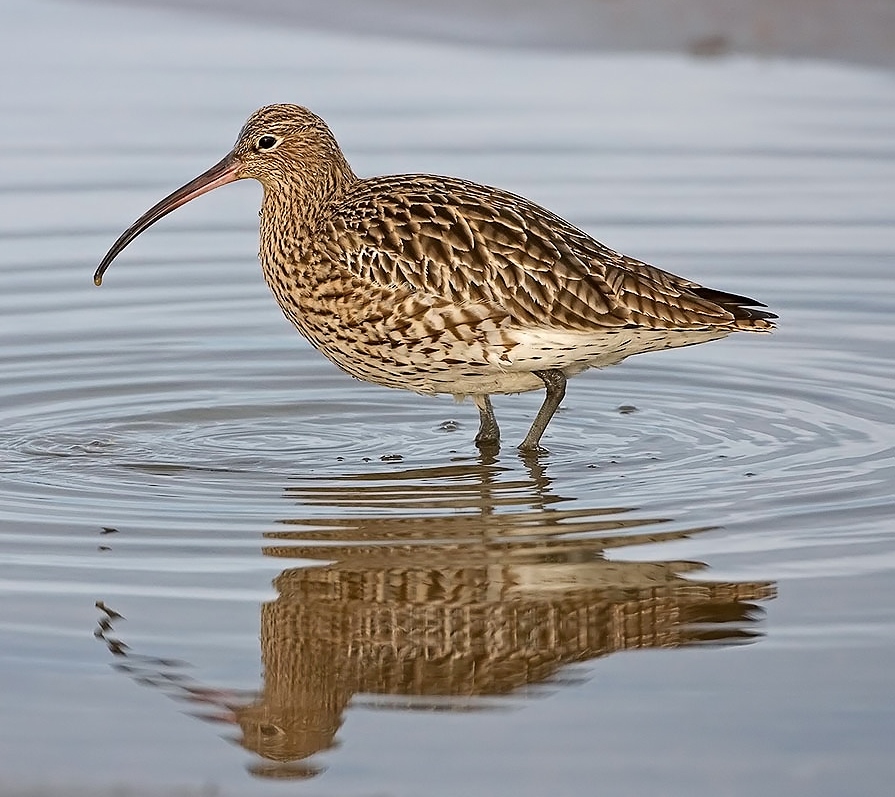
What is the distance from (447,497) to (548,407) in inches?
40.5

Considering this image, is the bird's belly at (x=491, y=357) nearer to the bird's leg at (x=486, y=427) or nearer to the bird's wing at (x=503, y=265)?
the bird's wing at (x=503, y=265)

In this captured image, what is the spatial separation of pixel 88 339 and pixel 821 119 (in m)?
6.39

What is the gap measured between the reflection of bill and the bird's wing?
80cm

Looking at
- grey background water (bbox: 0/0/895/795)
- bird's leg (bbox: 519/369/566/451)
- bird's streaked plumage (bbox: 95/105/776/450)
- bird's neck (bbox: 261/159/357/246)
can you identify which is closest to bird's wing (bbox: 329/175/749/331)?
bird's streaked plumage (bbox: 95/105/776/450)

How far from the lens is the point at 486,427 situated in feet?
29.1

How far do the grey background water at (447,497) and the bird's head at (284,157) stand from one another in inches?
41.5

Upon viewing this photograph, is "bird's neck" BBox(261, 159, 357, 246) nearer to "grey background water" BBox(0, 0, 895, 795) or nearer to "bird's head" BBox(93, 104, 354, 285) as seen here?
"bird's head" BBox(93, 104, 354, 285)

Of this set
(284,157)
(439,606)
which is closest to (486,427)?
(284,157)

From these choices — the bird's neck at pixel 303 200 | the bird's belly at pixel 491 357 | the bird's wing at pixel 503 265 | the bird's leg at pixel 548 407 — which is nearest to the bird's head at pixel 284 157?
the bird's neck at pixel 303 200

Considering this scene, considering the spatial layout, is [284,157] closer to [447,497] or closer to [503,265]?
[503,265]

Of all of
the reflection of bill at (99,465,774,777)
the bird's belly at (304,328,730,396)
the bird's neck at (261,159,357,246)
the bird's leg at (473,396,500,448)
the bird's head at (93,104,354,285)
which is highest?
the bird's head at (93,104,354,285)

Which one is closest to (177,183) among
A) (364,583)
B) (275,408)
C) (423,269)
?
(275,408)

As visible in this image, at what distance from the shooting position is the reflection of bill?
577cm

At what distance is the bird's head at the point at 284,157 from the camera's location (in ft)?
29.6
